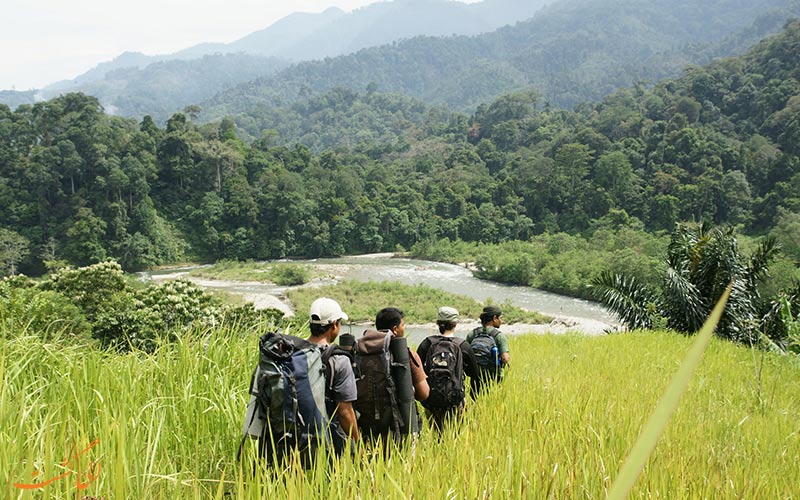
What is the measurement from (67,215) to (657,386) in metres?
38.8

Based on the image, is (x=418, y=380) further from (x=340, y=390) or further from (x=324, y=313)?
(x=324, y=313)

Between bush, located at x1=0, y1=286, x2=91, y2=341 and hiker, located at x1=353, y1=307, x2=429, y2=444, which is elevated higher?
hiker, located at x1=353, y1=307, x2=429, y2=444

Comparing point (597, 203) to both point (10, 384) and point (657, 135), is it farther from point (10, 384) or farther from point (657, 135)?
point (10, 384)

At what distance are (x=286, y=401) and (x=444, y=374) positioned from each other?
1296 millimetres

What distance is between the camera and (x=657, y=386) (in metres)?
4.20

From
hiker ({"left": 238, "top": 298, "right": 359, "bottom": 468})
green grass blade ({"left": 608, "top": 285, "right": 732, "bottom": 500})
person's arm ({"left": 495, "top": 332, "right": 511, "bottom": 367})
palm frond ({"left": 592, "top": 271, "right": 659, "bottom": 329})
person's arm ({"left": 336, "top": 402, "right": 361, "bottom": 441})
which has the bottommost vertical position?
palm frond ({"left": 592, "top": 271, "right": 659, "bottom": 329})

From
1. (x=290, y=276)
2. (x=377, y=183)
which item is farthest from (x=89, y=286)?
(x=377, y=183)

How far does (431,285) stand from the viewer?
2950 centimetres

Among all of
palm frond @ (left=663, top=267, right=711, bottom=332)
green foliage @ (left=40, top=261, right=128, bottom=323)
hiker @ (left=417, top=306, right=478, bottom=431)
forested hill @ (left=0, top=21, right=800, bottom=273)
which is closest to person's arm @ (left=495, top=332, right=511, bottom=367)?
hiker @ (left=417, top=306, right=478, bottom=431)

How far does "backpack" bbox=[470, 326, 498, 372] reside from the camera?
3865 mm

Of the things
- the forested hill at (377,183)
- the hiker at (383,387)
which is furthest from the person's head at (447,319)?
the forested hill at (377,183)

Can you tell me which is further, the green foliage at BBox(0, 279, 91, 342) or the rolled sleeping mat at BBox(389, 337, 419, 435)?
the green foliage at BBox(0, 279, 91, 342)

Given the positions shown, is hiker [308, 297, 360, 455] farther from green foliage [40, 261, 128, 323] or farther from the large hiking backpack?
green foliage [40, 261, 128, 323]

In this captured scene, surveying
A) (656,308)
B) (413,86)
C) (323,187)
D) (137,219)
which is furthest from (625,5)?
(656,308)
